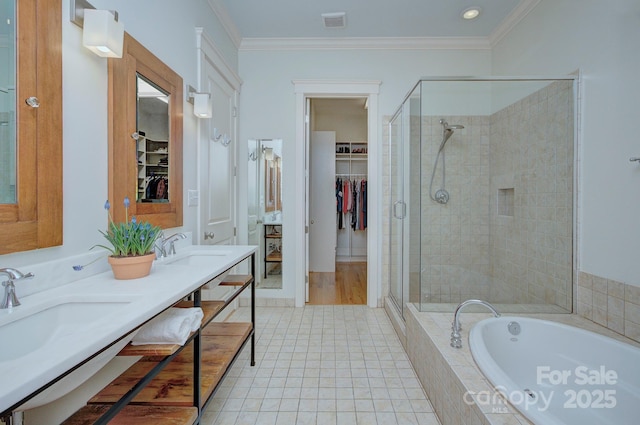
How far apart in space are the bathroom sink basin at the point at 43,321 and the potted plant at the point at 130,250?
22 centimetres

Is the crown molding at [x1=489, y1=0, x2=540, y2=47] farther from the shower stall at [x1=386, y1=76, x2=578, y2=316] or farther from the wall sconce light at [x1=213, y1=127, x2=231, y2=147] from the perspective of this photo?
the wall sconce light at [x1=213, y1=127, x2=231, y2=147]

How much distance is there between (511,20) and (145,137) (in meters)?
3.16

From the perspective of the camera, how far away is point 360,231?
582 centimetres

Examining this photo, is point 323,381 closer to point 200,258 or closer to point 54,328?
point 200,258

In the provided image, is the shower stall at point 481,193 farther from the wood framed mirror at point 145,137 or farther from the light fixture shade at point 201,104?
the wood framed mirror at point 145,137

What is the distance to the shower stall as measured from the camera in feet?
7.33

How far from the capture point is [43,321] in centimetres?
90

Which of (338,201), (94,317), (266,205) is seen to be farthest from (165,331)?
(338,201)

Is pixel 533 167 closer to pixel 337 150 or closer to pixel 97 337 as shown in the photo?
pixel 97 337

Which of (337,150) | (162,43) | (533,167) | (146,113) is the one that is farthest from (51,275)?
(337,150)

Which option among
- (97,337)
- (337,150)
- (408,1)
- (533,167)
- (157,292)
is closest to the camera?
(97,337)

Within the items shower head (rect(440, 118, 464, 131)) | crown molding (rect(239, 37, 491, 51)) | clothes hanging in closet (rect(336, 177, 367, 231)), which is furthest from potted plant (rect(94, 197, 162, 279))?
clothes hanging in closet (rect(336, 177, 367, 231))

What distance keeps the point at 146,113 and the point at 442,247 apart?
8.06 ft

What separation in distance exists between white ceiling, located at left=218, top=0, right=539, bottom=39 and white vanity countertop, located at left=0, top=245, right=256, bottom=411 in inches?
91.0
